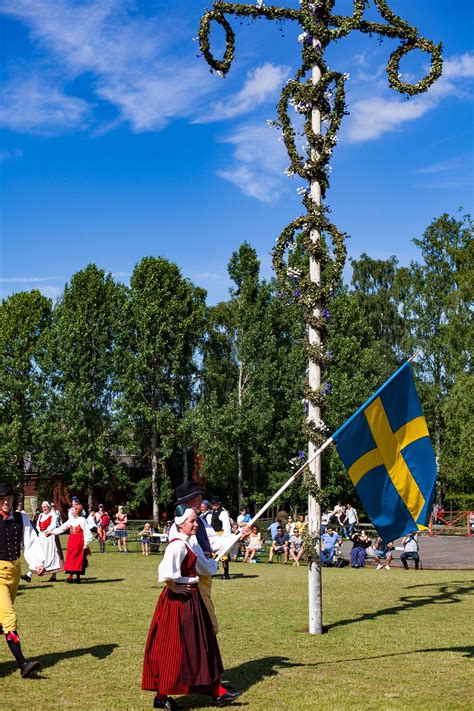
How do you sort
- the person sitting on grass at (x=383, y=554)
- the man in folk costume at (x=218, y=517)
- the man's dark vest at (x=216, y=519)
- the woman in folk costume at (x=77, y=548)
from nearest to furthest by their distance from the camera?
the man in folk costume at (x=218, y=517) < the man's dark vest at (x=216, y=519) < the woman in folk costume at (x=77, y=548) < the person sitting on grass at (x=383, y=554)

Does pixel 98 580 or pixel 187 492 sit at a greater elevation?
pixel 187 492

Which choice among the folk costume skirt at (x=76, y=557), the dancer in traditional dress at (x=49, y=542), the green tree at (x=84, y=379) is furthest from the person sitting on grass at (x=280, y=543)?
the green tree at (x=84, y=379)

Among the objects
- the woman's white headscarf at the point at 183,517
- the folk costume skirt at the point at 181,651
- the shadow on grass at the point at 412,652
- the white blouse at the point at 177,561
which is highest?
the woman's white headscarf at the point at 183,517

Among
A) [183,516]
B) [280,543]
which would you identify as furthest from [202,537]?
[280,543]

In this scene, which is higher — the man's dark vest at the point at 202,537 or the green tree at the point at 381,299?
the green tree at the point at 381,299

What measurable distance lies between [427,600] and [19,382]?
122ft

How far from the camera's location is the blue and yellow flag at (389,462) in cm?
1033

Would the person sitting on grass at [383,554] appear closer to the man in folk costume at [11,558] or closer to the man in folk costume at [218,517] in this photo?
the man in folk costume at [218,517]

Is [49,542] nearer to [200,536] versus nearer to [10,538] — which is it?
[10,538]

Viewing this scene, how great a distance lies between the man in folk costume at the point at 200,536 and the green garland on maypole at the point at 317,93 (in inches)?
150

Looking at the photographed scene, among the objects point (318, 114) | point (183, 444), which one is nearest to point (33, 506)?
point (183, 444)

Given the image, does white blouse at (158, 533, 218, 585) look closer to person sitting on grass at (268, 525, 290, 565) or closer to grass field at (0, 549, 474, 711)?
grass field at (0, 549, 474, 711)

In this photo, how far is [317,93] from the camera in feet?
42.1

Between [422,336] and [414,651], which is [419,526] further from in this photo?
[422,336]
